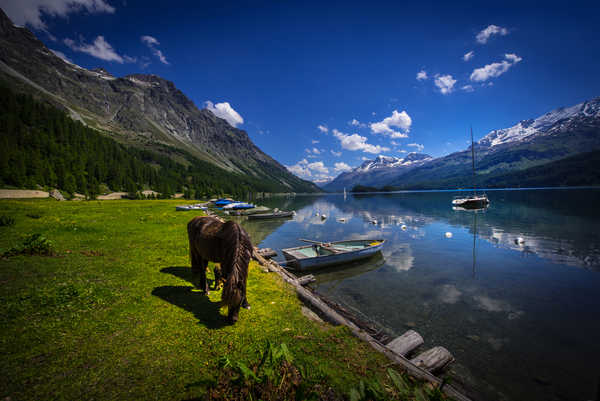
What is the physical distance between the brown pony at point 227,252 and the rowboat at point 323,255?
1027 cm

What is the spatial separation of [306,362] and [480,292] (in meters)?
15.4

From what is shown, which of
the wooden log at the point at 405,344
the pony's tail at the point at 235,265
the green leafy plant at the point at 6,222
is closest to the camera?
the pony's tail at the point at 235,265

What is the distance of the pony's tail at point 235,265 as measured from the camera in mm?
6613

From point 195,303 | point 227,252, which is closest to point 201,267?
point 195,303

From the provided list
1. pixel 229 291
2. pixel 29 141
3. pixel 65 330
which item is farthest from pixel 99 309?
pixel 29 141

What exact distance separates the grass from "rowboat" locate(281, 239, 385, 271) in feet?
25.7

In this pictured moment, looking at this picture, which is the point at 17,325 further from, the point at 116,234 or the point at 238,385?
the point at 116,234

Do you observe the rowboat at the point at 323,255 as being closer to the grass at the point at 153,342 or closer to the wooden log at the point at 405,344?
the grass at the point at 153,342

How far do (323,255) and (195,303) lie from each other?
499 inches

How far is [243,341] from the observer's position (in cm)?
627

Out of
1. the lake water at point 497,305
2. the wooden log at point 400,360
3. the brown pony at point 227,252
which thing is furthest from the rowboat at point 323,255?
the brown pony at point 227,252

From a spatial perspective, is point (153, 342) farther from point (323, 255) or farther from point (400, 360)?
point (323, 255)

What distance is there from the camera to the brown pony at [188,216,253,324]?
6.71 metres

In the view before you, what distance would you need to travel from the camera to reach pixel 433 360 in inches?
279
